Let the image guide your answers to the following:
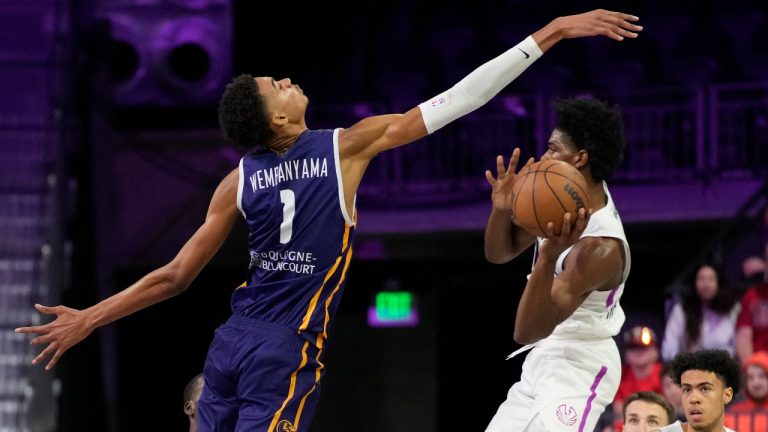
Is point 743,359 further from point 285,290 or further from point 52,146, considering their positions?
point 52,146

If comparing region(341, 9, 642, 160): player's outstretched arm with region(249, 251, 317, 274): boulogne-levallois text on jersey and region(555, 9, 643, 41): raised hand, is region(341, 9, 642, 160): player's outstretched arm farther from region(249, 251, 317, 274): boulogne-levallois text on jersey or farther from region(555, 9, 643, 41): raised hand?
region(249, 251, 317, 274): boulogne-levallois text on jersey

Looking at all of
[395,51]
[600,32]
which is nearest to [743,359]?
[600,32]

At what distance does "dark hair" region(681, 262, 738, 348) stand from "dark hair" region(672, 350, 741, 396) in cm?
273

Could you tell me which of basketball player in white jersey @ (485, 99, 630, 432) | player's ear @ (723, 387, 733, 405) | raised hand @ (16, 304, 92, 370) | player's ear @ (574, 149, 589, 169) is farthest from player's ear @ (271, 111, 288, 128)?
player's ear @ (723, 387, 733, 405)

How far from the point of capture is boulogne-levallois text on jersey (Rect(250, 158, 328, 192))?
4.53 meters

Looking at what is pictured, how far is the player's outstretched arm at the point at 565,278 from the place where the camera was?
Answer: 4094mm

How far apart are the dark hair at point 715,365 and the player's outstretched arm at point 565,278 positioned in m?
1.60

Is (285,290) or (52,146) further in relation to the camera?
(52,146)

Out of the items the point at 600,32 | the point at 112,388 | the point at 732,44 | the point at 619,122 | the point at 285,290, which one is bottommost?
the point at 112,388

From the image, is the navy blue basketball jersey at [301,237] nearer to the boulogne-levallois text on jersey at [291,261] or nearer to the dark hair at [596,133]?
the boulogne-levallois text on jersey at [291,261]

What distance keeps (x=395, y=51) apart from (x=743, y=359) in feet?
20.3

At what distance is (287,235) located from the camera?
14.8ft

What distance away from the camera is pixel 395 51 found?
43.7 feet

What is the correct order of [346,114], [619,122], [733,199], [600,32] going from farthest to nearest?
[346,114], [733,199], [619,122], [600,32]
